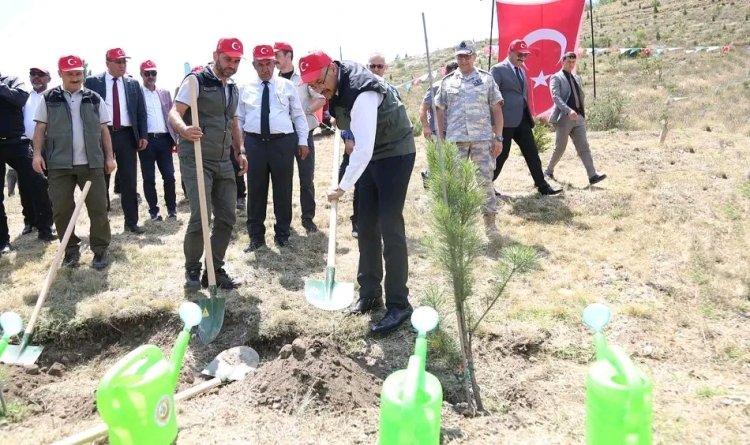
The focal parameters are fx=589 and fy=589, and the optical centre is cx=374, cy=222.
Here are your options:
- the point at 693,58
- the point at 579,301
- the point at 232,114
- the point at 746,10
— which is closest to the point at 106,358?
the point at 232,114

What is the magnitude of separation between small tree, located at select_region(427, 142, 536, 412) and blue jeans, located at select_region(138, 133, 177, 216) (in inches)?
186

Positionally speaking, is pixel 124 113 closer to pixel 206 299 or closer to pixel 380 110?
pixel 206 299

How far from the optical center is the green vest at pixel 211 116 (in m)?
4.33

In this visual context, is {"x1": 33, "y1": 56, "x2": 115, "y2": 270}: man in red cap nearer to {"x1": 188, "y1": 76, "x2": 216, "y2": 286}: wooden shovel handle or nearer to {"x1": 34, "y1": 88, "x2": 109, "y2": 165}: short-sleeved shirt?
{"x1": 34, "y1": 88, "x2": 109, "y2": 165}: short-sleeved shirt

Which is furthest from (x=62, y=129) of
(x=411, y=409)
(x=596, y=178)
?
(x=596, y=178)

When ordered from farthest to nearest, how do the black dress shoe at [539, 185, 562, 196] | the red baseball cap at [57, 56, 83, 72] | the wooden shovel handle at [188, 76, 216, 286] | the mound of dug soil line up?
1. the black dress shoe at [539, 185, 562, 196]
2. the red baseball cap at [57, 56, 83, 72]
3. the wooden shovel handle at [188, 76, 216, 286]
4. the mound of dug soil

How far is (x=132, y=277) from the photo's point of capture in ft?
16.0

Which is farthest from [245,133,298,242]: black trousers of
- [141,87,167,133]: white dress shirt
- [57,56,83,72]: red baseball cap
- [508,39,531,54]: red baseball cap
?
[508,39,531,54]: red baseball cap

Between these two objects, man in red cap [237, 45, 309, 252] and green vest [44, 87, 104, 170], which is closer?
green vest [44, 87, 104, 170]

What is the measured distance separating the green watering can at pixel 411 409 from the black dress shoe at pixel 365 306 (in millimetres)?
2079

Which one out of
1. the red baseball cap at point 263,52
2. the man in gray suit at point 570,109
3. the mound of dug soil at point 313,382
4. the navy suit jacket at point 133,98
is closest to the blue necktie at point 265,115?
the red baseball cap at point 263,52

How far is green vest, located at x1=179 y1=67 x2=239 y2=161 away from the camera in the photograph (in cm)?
433

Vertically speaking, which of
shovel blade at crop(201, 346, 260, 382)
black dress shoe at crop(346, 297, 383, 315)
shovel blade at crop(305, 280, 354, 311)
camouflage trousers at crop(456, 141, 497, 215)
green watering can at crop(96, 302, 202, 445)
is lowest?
shovel blade at crop(201, 346, 260, 382)

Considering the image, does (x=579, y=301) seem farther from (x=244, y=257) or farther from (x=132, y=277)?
(x=132, y=277)
